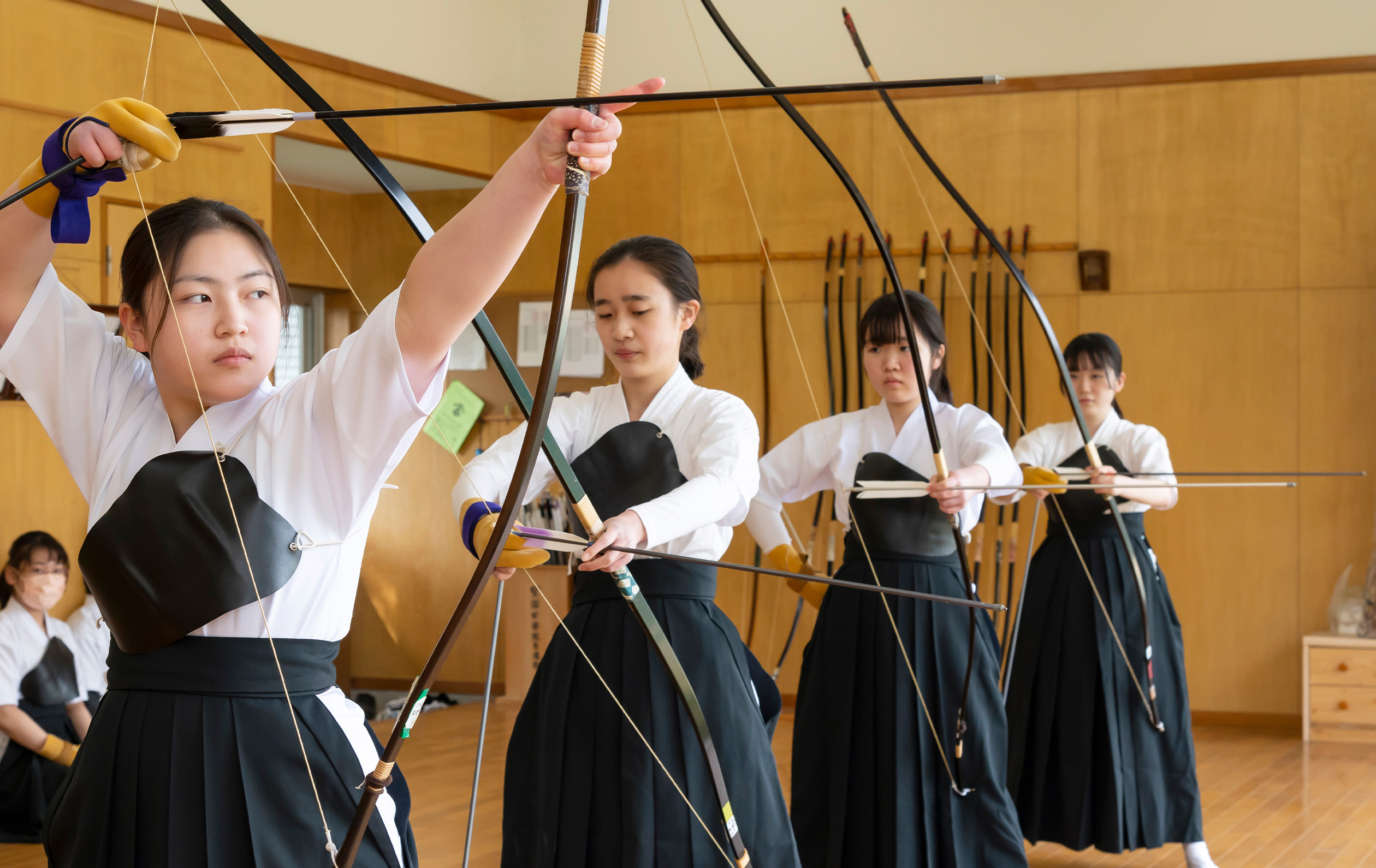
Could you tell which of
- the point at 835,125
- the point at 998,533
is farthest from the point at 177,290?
the point at 835,125

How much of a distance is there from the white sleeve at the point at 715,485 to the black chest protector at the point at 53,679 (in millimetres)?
2356

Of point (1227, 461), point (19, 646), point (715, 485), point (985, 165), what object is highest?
point (985, 165)

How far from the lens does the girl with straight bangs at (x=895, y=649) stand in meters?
2.38

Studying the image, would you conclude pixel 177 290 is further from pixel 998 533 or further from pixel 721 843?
pixel 998 533

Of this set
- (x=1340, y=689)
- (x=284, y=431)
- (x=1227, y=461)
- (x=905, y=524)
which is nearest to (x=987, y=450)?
(x=905, y=524)

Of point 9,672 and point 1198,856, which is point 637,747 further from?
point 9,672

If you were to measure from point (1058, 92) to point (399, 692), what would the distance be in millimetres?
4010

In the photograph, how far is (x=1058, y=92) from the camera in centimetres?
498

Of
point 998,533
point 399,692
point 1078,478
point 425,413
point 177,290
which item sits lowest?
point 399,692

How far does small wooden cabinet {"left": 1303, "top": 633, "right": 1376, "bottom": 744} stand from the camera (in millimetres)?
4469

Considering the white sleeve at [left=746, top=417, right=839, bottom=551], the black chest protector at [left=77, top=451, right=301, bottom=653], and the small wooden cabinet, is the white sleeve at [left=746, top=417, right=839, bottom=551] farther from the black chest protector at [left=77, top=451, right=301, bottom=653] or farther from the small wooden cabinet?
the small wooden cabinet

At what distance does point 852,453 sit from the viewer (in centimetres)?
268

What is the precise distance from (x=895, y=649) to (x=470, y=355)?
360 cm

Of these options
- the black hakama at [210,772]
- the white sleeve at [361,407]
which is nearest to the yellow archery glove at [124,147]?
the white sleeve at [361,407]
